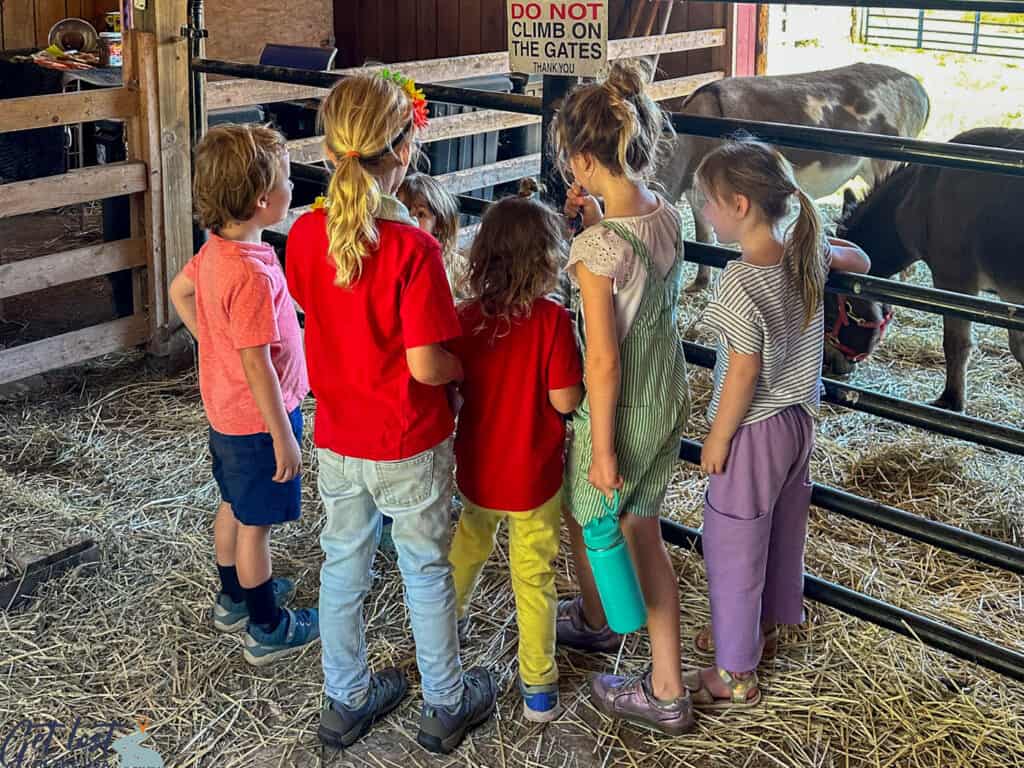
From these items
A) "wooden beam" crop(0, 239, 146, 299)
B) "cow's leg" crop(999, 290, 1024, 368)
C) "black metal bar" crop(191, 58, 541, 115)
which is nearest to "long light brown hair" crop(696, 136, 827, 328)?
"black metal bar" crop(191, 58, 541, 115)

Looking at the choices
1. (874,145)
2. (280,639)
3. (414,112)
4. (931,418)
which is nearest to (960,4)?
(874,145)

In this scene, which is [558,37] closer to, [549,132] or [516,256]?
[549,132]

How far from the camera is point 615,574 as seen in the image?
2494 millimetres

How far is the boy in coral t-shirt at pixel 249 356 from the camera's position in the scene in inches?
103

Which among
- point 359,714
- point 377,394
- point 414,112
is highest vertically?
point 414,112

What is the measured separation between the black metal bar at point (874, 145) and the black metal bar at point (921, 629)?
1.13 m

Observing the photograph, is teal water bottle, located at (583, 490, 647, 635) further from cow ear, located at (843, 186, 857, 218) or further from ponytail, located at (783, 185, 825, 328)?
cow ear, located at (843, 186, 857, 218)

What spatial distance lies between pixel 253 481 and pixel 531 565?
0.76m

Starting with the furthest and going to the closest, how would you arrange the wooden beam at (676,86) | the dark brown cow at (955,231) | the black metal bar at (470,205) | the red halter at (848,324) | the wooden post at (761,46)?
the wooden post at (761,46) < the wooden beam at (676,86) < the red halter at (848,324) < the dark brown cow at (955,231) < the black metal bar at (470,205)

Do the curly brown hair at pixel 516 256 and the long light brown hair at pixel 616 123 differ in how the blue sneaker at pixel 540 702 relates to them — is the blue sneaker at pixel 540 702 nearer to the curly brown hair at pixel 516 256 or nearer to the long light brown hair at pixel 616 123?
the curly brown hair at pixel 516 256

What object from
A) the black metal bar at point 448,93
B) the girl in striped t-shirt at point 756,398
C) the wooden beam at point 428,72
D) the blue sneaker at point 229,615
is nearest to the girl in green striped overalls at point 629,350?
the girl in striped t-shirt at point 756,398

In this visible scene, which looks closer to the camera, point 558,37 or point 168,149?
point 558,37

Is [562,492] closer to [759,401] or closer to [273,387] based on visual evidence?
[759,401]

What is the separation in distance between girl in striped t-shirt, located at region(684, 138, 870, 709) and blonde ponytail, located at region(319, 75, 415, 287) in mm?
730
